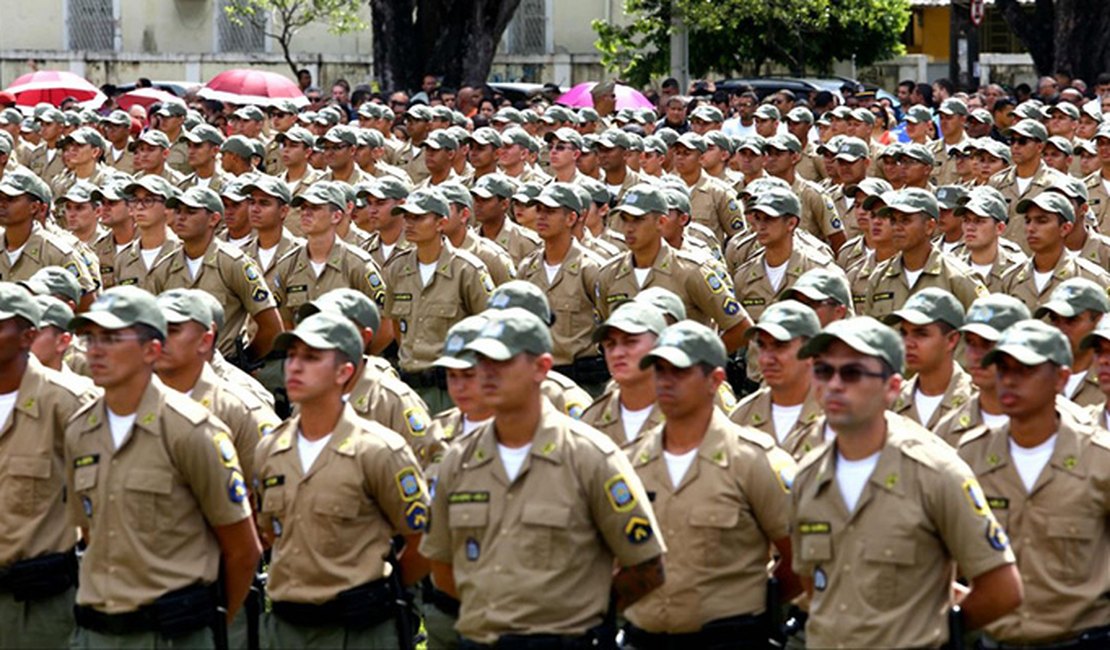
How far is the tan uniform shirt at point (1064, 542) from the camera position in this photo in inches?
282

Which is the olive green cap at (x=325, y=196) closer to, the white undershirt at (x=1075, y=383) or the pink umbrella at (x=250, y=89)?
the white undershirt at (x=1075, y=383)

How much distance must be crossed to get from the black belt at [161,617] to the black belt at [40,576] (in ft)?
2.13

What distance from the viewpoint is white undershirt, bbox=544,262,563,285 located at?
12.1m

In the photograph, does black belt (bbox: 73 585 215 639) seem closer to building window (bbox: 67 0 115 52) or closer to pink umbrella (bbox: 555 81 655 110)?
pink umbrella (bbox: 555 81 655 110)

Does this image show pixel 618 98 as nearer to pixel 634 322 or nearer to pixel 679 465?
pixel 634 322

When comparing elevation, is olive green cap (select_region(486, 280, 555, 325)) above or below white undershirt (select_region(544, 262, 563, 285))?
above

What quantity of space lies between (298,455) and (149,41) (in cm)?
4003

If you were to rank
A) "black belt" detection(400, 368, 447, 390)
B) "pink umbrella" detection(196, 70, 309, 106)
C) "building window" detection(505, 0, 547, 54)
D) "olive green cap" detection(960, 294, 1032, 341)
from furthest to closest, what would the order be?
"building window" detection(505, 0, 547, 54) < "pink umbrella" detection(196, 70, 309, 106) < "black belt" detection(400, 368, 447, 390) < "olive green cap" detection(960, 294, 1032, 341)

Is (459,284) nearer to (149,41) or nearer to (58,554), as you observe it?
(58,554)

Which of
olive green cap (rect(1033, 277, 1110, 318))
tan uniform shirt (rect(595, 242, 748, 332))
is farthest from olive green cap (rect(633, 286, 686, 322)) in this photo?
tan uniform shirt (rect(595, 242, 748, 332))

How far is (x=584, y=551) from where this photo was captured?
6.77m

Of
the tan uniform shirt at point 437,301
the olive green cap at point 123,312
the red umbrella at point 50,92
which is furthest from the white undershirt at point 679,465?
the red umbrella at point 50,92

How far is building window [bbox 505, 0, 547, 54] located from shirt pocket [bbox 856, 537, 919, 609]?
4376 centimetres

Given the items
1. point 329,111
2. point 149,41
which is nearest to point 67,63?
point 149,41
